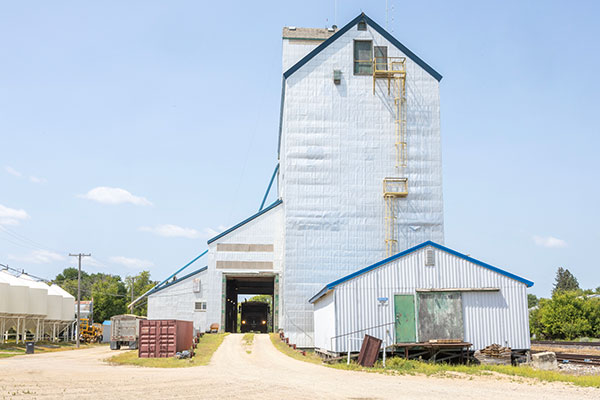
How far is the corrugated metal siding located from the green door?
0.81ft

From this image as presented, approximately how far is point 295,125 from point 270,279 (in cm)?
1491

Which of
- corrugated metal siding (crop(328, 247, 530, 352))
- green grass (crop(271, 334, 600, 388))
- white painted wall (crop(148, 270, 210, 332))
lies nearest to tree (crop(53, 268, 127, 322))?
white painted wall (crop(148, 270, 210, 332))

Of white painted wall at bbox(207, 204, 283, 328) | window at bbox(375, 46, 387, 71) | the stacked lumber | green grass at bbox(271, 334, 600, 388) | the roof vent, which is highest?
window at bbox(375, 46, 387, 71)

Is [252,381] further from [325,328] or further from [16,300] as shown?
[16,300]

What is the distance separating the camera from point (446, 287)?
2800 cm

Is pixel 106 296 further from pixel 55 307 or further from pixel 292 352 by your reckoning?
pixel 292 352

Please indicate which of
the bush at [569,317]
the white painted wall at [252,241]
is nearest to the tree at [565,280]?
the bush at [569,317]

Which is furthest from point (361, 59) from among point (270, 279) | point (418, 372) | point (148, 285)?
point (148, 285)

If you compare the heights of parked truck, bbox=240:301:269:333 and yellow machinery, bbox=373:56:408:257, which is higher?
yellow machinery, bbox=373:56:408:257

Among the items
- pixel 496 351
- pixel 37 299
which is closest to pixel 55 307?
pixel 37 299

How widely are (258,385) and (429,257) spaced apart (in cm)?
1283

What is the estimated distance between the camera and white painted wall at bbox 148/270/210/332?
155 ft

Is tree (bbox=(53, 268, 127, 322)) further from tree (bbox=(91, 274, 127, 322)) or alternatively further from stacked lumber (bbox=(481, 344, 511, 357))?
stacked lumber (bbox=(481, 344, 511, 357))

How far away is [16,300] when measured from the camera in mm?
49562
